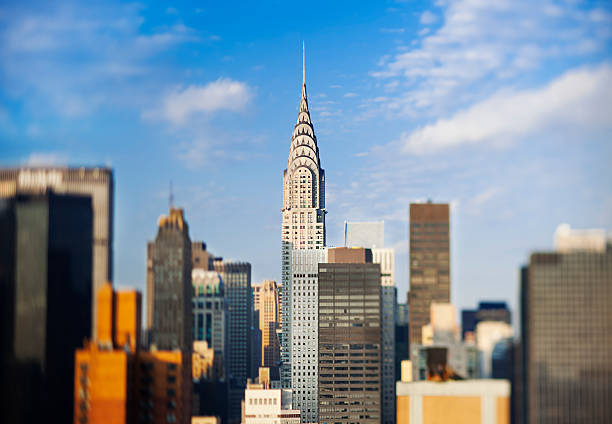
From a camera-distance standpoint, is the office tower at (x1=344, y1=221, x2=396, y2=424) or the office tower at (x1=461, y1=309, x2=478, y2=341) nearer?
the office tower at (x1=461, y1=309, x2=478, y2=341)

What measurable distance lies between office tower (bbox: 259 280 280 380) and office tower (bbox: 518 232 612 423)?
89.3 meters

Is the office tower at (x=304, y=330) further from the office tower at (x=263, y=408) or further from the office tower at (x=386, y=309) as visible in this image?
the office tower at (x=263, y=408)

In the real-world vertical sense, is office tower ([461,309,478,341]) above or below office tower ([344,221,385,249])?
below

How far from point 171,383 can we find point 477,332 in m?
16.5

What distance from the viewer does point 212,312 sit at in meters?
116

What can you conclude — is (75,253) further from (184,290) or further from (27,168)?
(184,290)

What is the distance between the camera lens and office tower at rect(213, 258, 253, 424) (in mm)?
114562

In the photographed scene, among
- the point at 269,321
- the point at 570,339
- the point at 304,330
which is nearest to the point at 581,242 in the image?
the point at 570,339

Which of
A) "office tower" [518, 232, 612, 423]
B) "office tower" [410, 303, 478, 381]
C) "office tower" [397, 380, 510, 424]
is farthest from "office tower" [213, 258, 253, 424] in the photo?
"office tower" [518, 232, 612, 423]

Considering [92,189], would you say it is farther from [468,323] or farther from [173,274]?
[173,274]

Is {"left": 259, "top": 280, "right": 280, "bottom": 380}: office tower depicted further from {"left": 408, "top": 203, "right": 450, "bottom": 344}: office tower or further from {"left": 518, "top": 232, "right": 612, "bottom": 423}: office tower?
{"left": 518, "top": 232, "right": 612, "bottom": 423}: office tower

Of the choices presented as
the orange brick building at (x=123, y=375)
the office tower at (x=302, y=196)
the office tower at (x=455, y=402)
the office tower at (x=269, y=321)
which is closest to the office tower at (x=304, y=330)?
the office tower at (x=302, y=196)

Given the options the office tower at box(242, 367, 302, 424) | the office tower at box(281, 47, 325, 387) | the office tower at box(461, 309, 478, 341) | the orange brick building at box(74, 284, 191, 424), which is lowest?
the office tower at box(242, 367, 302, 424)

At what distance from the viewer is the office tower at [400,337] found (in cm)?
9638
